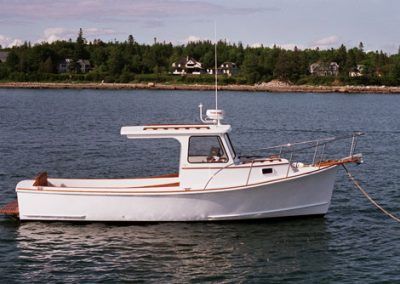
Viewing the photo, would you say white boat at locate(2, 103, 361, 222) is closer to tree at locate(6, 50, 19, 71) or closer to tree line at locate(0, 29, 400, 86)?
tree line at locate(0, 29, 400, 86)

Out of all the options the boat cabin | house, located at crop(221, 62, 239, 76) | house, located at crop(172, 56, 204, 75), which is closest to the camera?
the boat cabin

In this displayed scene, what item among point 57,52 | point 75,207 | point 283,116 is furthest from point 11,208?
point 57,52

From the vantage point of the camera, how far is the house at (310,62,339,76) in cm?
16238

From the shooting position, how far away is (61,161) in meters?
31.5

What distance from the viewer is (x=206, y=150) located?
1877cm

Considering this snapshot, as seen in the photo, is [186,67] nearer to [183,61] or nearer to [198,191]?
[183,61]

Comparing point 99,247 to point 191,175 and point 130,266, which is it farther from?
point 191,175

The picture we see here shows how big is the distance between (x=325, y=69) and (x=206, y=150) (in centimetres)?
14825

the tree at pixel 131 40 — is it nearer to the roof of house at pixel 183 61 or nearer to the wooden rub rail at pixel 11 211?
the roof of house at pixel 183 61

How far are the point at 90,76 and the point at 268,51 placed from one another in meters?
55.2

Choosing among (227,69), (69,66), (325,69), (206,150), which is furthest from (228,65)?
(206,150)

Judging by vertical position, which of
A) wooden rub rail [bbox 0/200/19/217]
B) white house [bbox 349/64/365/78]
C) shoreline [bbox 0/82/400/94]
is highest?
white house [bbox 349/64/365/78]

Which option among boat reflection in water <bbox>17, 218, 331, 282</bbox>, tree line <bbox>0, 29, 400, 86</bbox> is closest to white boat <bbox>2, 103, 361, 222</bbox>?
boat reflection in water <bbox>17, 218, 331, 282</bbox>

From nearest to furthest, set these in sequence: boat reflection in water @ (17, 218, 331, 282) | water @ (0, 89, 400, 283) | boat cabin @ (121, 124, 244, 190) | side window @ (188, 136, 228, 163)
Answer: water @ (0, 89, 400, 283)
boat reflection in water @ (17, 218, 331, 282)
boat cabin @ (121, 124, 244, 190)
side window @ (188, 136, 228, 163)
